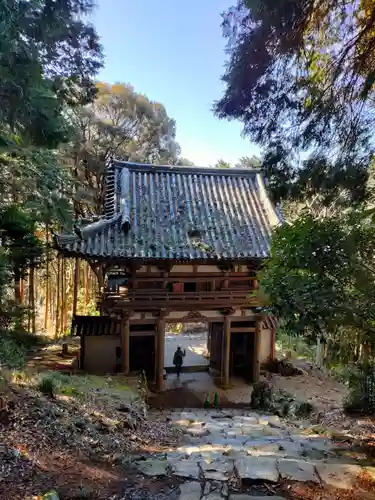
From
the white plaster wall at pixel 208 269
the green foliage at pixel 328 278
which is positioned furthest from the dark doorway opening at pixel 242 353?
the green foliage at pixel 328 278

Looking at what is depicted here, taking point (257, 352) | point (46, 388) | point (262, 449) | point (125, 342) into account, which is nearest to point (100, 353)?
point (125, 342)

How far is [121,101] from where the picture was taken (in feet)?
70.1

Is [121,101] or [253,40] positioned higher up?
[121,101]

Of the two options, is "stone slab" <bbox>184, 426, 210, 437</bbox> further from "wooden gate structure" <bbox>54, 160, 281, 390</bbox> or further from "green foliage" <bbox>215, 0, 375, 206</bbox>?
"green foliage" <bbox>215, 0, 375, 206</bbox>

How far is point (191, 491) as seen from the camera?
404 cm

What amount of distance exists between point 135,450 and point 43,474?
6.49ft

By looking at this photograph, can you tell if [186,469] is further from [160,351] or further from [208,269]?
[208,269]

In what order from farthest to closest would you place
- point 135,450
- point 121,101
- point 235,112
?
point 121,101 → point 135,450 → point 235,112

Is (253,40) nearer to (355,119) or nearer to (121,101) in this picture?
(355,119)

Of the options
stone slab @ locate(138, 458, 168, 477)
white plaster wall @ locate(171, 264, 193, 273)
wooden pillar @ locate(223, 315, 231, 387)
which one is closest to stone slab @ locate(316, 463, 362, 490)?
Result: stone slab @ locate(138, 458, 168, 477)

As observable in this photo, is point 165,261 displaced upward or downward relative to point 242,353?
upward

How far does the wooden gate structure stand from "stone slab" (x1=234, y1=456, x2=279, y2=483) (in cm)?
670

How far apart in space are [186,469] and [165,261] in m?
7.23

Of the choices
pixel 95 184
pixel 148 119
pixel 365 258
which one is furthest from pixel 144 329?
pixel 148 119
